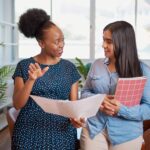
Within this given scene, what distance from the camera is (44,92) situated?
1467 millimetres

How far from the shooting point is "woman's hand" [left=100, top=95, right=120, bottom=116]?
4.50 ft

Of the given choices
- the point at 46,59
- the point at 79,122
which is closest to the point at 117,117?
the point at 79,122

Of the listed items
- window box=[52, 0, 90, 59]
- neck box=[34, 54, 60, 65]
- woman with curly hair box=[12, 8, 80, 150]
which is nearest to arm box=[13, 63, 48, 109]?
woman with curly hair box=[12, 8, 80, 150]

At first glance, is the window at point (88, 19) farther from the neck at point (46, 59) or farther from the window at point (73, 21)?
the neck at point (46, 59)

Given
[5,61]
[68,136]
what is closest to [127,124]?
[68,136]

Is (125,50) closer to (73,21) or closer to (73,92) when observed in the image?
(73,92)

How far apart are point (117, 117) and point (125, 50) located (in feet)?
1.11

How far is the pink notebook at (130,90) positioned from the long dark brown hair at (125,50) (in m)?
0.08

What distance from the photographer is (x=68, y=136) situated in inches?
58.6

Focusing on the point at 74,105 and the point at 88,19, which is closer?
the point at 74,105

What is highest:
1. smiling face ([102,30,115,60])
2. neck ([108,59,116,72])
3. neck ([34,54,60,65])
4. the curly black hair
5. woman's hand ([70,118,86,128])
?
the curly black hair

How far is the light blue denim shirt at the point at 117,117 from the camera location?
1.42 m

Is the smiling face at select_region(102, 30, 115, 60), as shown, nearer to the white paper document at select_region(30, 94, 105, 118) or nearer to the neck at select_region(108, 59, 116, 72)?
the neck at select_region(108, 59, 116, 72)

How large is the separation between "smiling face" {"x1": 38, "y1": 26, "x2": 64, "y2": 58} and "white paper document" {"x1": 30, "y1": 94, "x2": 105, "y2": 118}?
12.2 inches
